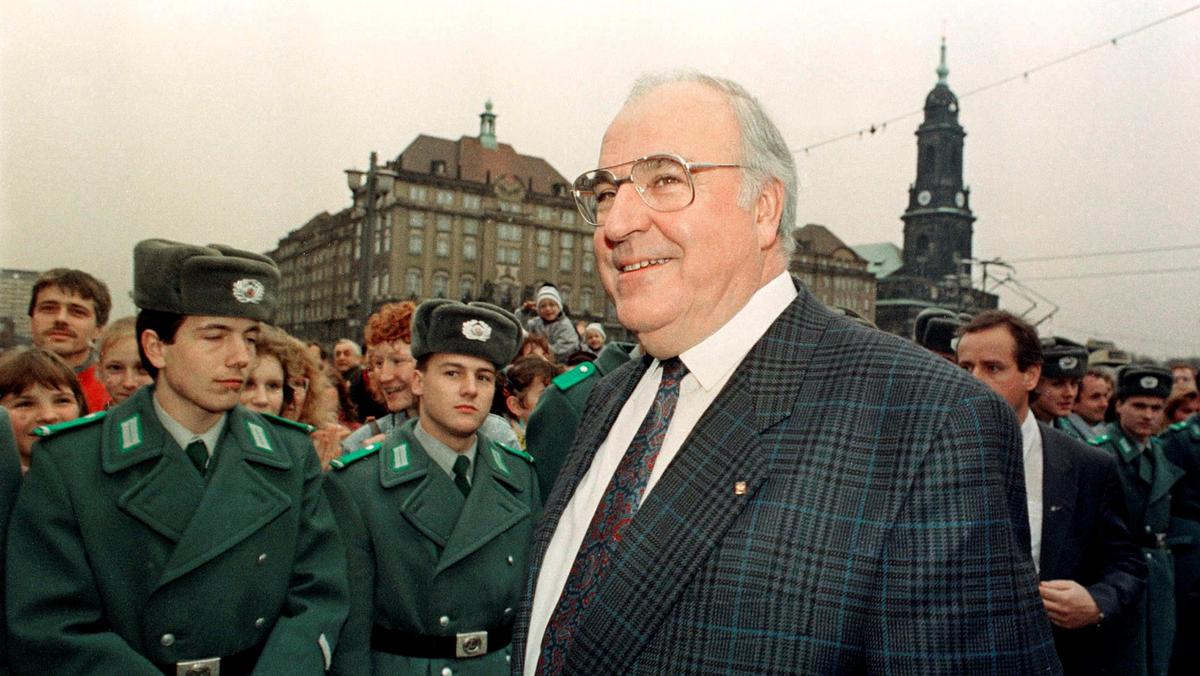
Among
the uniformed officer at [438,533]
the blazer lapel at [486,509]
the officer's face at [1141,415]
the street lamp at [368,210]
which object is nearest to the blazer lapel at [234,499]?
the uniformed officer at [438,533]

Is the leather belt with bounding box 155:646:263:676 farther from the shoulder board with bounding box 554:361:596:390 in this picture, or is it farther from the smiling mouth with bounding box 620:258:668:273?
the smiling mouth with bounding box 620:258:668:273

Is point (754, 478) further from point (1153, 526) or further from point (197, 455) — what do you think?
point (1153, 526)

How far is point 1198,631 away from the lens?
227 inches

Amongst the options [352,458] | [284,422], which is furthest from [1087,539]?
[284,422]

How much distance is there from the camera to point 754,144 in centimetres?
184

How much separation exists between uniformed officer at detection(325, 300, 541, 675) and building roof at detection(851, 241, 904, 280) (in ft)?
333

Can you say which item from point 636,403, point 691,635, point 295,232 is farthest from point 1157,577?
point 295,232

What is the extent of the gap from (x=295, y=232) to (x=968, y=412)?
89.1 meters

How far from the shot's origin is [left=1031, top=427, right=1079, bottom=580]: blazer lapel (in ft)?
12.0

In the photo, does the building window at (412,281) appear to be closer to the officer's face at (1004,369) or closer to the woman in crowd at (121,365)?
the woman in crowd at (121,365)

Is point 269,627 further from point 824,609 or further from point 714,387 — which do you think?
point 824,609

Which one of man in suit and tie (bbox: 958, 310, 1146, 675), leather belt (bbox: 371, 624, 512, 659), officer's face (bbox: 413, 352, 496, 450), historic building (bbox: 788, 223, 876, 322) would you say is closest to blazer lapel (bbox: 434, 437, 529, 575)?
officer's face (bbox: 413, 352, 496, 450)

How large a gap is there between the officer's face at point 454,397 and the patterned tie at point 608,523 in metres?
1.68

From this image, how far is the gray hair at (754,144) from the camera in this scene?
1829 mm
